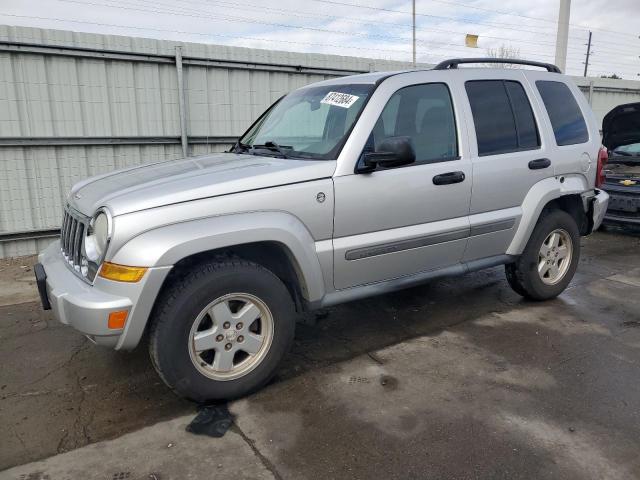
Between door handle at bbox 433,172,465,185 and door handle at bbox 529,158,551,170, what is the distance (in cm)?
82

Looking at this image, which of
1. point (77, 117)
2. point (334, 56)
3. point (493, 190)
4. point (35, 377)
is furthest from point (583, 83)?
point (35, 377)

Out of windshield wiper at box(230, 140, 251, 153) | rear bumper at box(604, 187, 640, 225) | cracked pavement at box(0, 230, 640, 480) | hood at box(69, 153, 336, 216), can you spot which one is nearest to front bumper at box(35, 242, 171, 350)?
hood at box(69, 153, 336, 216)

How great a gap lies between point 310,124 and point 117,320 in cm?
199

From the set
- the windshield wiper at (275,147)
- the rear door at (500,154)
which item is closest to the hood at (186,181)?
the windshield wiper at (275,147)

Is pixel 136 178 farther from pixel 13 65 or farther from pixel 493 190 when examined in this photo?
pixel 13 65

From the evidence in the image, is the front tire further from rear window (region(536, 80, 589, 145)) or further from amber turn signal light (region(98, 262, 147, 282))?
rear window (region(536, 80, 589, 145))

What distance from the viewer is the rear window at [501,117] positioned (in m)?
3.93

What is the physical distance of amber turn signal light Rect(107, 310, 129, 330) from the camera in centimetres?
258

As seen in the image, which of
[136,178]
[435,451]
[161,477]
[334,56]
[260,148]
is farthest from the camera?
[334,56]

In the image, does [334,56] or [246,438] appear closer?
[246,438]

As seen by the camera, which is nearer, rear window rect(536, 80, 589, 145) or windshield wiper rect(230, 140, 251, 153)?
windshield wiper rect(230, 140, 251, 153)

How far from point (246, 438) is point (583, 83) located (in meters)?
13.2

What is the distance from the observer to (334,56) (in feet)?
27.8

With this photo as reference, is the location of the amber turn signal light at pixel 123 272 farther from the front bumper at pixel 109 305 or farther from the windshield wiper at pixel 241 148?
the windshield wiper at pixel 241 148
